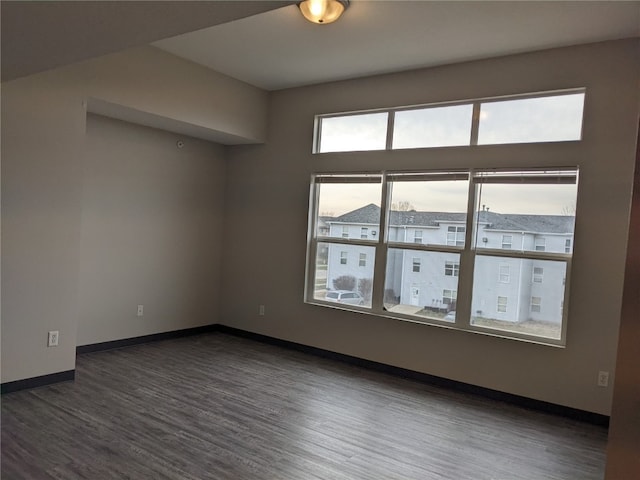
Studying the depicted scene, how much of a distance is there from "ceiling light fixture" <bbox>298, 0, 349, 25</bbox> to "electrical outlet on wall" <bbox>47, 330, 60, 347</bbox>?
3.16 metres

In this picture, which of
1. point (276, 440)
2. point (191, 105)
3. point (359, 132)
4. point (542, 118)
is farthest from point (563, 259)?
point (191, 105)

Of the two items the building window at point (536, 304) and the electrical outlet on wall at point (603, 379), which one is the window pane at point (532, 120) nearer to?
the building window at point (536, 304)

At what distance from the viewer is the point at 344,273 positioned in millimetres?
4855

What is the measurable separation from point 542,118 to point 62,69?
156 inches

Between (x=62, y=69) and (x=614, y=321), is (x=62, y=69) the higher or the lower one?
the higher one

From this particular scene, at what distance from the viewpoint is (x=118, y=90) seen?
12.6ft

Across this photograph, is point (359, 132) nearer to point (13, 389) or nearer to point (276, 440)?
point (276, 440)

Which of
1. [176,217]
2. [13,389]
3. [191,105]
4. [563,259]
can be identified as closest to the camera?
[13,389]

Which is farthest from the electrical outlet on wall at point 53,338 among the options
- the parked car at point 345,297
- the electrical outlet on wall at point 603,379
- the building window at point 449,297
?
the electrical outlet on wall at point 603,379

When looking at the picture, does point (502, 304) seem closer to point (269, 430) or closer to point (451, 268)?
point (451, 268)

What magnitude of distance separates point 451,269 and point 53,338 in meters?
3.47

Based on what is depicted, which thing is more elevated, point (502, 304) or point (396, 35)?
point (396, 35)

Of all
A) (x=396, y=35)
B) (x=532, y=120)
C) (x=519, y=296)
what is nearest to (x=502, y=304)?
(x=519, y=296)

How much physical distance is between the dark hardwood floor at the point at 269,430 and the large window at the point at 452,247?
0.76m
